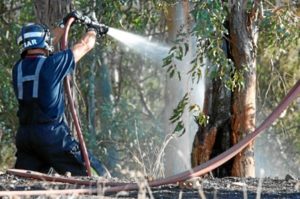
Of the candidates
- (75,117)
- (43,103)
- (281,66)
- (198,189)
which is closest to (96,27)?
(75,117)

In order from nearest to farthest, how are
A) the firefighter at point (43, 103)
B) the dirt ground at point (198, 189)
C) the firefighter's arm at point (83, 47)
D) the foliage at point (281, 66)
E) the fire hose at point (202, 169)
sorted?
the dirt ground at point (198, 189) → the fire hose at point (202, 169) → the firefighter at point (43, 103) → the firefighter's arm at point (83, 47) → the foliage at point (281, 66)

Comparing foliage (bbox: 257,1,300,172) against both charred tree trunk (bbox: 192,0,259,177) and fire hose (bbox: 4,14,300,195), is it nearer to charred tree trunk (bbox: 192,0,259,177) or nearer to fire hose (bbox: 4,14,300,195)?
charred tree trunk (bbox: 192,0,259,177)

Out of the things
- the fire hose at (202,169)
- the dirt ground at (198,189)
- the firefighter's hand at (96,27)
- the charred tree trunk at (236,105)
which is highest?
the firefighter's hand at (96,27)

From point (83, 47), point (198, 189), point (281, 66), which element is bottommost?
point (198, 189)

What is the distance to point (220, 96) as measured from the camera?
36.8 ft

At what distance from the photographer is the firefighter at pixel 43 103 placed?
31.3ft

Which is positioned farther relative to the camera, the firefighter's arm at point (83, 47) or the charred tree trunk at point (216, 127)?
the charred tree trunk at point (216, 127)

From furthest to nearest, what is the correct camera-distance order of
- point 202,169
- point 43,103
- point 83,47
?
point 83,47, point 43,103, point 202,169

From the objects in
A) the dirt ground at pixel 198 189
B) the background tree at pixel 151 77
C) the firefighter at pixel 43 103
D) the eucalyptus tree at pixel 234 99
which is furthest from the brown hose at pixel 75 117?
the eucalyptus tree at pixel 234 99

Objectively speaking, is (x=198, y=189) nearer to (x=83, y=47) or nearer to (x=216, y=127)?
(x=83, y=47)

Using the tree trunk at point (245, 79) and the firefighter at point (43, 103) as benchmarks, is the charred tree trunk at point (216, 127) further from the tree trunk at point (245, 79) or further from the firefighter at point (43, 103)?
the firefighter at point (43, 103)

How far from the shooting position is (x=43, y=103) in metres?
9.55

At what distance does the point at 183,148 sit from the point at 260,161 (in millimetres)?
6233

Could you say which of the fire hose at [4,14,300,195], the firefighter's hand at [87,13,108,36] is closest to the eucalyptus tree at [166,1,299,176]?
the firefighter's hand at [87,13,108,36]
